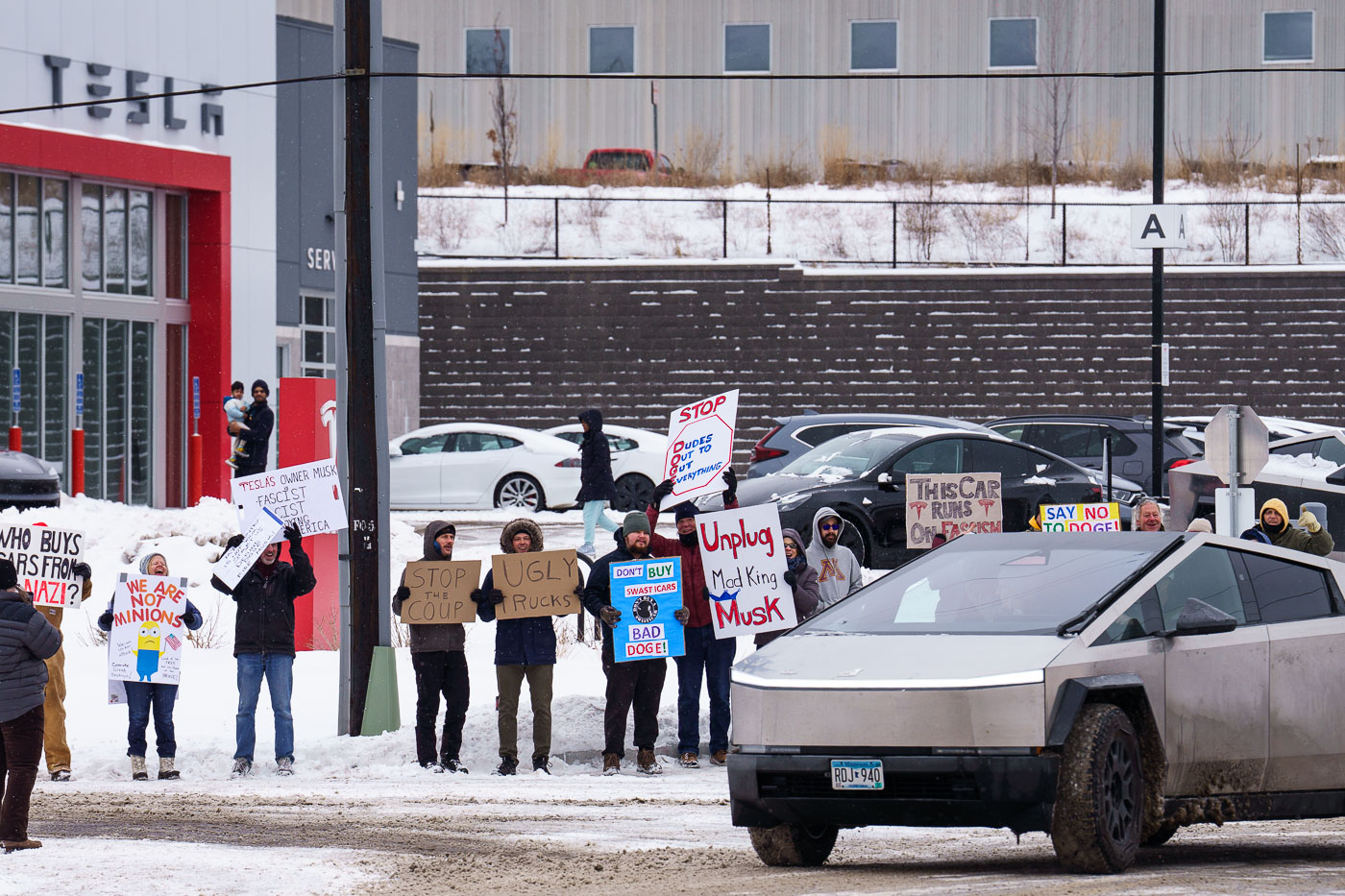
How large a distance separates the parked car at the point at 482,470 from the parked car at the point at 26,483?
22.5ft

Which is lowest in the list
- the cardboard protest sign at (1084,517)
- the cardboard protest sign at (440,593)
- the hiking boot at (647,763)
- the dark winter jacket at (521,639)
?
the hiking boot at (647,763)

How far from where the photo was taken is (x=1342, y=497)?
19984 mm

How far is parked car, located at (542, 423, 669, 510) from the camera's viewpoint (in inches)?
1126

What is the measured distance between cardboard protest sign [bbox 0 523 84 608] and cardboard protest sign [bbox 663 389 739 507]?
4.18 metres

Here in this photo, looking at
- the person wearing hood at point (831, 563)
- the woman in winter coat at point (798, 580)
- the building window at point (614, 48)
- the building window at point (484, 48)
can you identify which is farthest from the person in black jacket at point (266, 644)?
the building window at point (484, 48)

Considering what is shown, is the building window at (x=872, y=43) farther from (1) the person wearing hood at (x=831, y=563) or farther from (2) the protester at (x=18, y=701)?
(2) the protester at (x=18, y=701)

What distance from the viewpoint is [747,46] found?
5028cm

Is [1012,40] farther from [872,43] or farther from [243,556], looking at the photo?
[243,556]

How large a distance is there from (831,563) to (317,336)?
69.1 feet

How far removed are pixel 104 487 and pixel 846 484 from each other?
1244 cm

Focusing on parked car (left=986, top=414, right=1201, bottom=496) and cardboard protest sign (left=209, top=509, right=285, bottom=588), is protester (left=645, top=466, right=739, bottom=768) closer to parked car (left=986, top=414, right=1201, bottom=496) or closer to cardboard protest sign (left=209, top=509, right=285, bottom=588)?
cardboard protest sign (left=209, top=509, right=285, bottom=588)

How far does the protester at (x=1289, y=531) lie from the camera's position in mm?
15016

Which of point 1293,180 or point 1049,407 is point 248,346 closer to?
point 1049,407

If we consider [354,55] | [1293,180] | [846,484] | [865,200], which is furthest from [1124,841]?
[1293,180]
